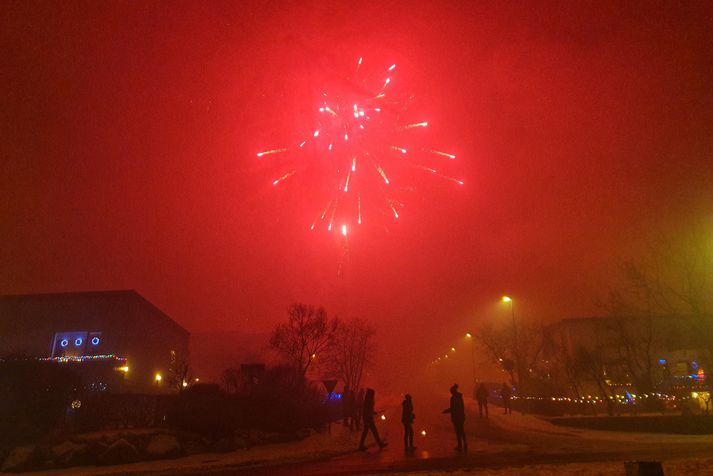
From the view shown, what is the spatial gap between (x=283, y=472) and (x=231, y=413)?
855 cm

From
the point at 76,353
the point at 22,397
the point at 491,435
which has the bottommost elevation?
the point at 491,435

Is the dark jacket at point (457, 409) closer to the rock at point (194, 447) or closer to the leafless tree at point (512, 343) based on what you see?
the rock at point (194, 447)

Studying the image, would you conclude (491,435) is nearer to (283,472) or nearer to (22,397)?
(283,472)

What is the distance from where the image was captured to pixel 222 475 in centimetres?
1210

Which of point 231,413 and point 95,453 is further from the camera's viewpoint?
point 231,413

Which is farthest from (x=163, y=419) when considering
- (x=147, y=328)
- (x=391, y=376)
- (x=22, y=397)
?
(x=391, y=376)

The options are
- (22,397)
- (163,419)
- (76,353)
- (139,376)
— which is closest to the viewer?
(22,397)

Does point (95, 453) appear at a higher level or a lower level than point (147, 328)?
lower

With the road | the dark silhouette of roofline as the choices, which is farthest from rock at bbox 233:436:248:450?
the dark silhouette of roofline

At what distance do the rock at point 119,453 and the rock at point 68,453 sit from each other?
2.13 feet

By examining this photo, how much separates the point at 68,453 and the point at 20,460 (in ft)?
3.94

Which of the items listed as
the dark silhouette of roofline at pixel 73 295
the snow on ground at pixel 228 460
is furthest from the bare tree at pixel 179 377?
the snow on ground at pixel 228 460

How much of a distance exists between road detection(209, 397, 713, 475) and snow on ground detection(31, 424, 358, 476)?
2.81 ft

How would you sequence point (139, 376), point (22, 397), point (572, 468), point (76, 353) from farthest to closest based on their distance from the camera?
point (139, 376) < point (76, 353) < point (22, 397) < point (572, 468)
